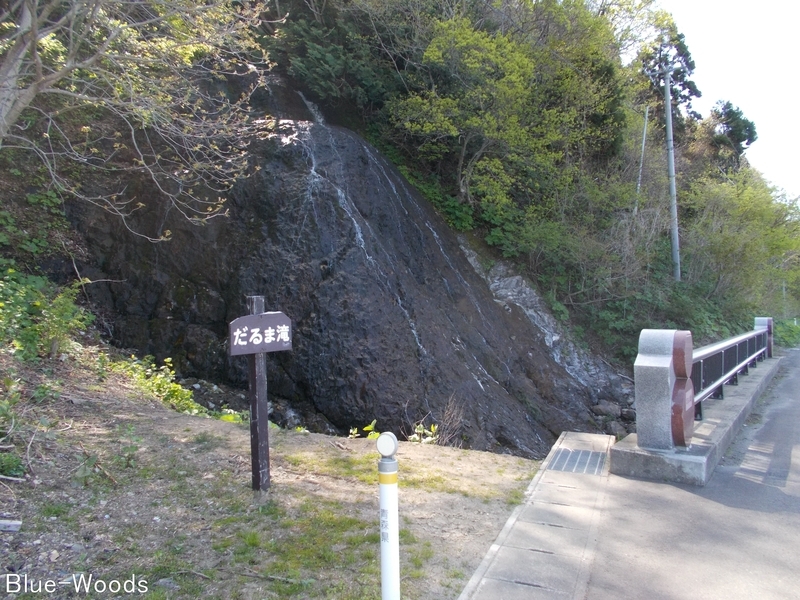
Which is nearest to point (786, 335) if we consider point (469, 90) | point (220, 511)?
point (469, 90)

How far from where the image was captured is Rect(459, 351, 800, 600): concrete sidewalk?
3.54 metres

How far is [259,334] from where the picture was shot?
4.69 metres

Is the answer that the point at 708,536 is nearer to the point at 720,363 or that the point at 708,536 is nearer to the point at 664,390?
the point at 664,390

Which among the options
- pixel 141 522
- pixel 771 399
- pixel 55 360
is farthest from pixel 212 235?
pixel 771 399

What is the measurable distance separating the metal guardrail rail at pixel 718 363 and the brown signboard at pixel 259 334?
4.81 meters

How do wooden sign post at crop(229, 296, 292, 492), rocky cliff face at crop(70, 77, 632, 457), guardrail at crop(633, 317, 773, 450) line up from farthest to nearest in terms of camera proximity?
rocky cliff face at crop(70, 77, 632, 457) → guardrail at crop(633, 317, 773, 450) → wooden sign post at crop(229, 296, 292, 492)

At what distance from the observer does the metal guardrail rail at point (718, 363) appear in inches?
273

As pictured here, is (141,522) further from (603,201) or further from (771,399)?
(603,201)

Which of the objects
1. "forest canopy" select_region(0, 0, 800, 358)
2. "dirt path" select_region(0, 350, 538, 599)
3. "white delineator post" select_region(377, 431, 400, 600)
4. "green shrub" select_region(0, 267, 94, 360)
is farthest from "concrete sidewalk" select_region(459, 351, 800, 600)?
"forest canopy" select_region(0, 0, 800, 358)

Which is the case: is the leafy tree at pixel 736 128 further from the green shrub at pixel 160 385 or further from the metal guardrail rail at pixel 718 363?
the green shrub at pixel 160 385

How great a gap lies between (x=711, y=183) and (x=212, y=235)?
21.4 metres

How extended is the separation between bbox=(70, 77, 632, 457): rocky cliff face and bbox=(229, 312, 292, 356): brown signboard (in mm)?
5538

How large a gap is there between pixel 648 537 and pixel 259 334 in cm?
348

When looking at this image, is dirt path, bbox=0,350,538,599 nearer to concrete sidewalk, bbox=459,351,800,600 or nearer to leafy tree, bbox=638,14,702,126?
concrete sidewalk, bbox=459,351,800,600
